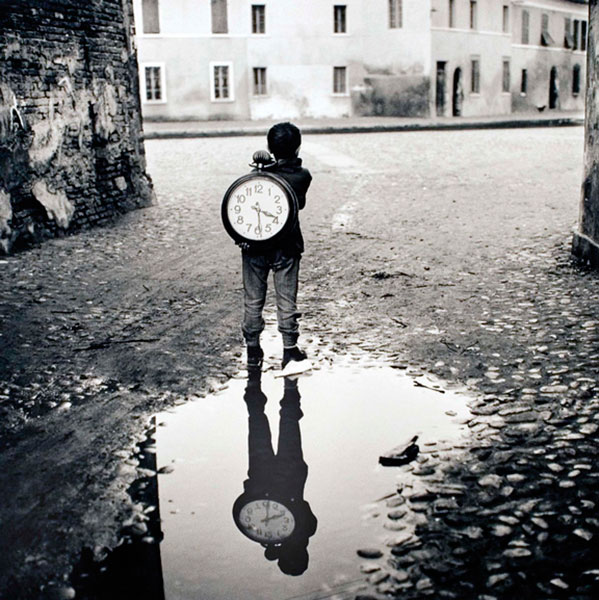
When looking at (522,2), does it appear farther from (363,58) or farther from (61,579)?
(61,579)

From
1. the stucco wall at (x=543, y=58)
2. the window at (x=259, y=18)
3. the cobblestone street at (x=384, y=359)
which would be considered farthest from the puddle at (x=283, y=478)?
the stucco wall at (x=543, y=58)

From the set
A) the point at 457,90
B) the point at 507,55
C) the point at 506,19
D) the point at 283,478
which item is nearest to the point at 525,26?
the point at 506,19

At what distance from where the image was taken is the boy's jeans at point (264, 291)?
5.06 metres

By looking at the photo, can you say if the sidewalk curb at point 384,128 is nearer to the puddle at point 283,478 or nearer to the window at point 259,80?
the window at point 259,80

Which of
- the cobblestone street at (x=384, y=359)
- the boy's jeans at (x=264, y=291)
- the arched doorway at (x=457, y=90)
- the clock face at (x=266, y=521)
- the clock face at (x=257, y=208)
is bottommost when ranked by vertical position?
the clock face at (x=266, y=521)

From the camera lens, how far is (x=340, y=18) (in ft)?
128

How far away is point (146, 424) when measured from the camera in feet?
14.2

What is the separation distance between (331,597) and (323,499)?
28.5 inches

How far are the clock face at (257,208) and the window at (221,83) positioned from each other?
113ft

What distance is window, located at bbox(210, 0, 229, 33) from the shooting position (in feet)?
124

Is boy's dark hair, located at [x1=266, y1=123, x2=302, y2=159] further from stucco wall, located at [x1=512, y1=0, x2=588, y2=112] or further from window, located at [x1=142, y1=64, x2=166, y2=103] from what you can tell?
stucco wall, located at [x1=512, y1=0, x2=588, y2=112]

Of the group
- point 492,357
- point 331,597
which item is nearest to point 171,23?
point 492,357

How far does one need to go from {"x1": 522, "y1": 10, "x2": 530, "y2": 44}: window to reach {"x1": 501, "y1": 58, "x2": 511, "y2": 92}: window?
101 inches

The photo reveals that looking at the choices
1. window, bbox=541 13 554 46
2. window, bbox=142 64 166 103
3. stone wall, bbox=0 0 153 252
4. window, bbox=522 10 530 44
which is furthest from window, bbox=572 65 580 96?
stone wall, bbox=0 0 153 252
